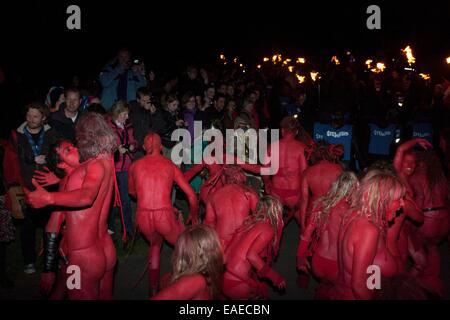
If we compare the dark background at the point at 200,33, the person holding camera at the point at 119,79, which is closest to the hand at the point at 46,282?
the person holding camera at the point at 119,79

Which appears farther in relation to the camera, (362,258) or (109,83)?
(109,83)

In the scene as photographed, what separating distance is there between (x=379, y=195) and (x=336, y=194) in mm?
996

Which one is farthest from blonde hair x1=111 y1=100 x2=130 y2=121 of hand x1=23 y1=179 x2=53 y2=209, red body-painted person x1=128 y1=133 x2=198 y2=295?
hand x1=23 y1=179 x2=53 y2=209

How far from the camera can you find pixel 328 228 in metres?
4.68

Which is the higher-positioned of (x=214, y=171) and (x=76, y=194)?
(x=76, y=194)

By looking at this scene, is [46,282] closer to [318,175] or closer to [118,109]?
[118,109]

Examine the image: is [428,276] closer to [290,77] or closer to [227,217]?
[227,217]

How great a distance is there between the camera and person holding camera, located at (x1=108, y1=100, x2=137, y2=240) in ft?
22.1

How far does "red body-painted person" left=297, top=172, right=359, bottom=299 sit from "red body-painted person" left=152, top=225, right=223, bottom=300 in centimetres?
158

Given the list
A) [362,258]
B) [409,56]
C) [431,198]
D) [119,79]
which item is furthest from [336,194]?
[409,56]

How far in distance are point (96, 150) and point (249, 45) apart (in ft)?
89.7

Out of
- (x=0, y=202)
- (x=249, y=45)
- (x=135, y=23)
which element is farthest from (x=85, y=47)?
(x=249, y=45)

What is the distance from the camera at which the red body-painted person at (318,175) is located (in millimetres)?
5887

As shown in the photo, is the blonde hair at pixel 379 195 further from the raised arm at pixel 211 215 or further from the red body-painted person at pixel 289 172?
the red body-painted person at pixel 289 172
